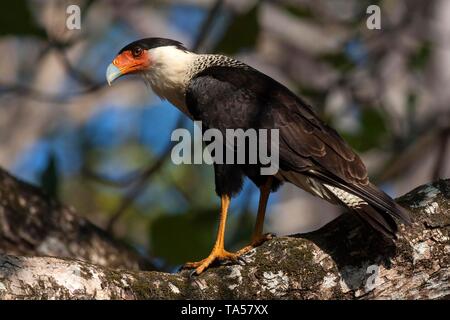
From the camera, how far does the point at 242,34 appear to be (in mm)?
6605

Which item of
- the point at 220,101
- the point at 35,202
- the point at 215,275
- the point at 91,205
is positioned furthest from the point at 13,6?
the point at 91,205

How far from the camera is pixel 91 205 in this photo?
12.5 metres

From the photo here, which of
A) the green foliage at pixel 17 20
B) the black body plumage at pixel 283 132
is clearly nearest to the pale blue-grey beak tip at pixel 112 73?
the black body plumage at pixel 283 132

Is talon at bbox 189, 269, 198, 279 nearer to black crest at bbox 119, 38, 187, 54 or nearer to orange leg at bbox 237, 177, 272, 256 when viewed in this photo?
orange leg at bbox 237, 177, 272, 256

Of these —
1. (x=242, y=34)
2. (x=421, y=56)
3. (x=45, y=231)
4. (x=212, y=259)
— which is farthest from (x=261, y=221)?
(x=421, y=56)

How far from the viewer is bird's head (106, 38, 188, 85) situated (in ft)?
19.7

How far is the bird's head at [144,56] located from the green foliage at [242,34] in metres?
0.64

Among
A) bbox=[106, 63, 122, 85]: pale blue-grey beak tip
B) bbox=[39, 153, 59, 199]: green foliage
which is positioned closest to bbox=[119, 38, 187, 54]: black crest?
bbox=[106, 63, 122, 85]: pale blue-grey beak tip

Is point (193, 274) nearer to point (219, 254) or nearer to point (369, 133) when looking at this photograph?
point (219, 254)

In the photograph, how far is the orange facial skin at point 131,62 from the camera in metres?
6.00

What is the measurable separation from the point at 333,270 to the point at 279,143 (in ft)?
3.10

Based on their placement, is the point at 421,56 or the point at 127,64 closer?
the point at 127,64

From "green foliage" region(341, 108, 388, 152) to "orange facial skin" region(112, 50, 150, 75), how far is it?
1876 mm

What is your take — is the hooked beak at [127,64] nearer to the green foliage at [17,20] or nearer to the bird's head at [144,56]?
the bird's head at [144,56]
